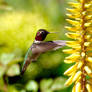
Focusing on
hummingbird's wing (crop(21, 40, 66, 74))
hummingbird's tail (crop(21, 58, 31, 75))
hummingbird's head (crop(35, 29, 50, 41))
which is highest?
hummingbird's head (crop(35, 29, 50, 41))

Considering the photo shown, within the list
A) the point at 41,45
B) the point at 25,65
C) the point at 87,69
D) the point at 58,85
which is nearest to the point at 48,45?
the point at 41,45

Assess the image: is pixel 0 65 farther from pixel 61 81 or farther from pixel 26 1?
pixel 26 1

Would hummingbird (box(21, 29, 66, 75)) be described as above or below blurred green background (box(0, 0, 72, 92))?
above

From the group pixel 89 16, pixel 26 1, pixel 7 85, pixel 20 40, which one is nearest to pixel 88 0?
pixel 89 16

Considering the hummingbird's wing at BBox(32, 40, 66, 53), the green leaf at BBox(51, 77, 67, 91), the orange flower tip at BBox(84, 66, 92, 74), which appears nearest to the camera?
the orange flower tip at BBox(84, 66, 92, 74)

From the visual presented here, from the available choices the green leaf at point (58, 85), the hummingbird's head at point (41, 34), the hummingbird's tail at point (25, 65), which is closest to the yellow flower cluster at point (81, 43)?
the hummingbird's head at point (41, 34)

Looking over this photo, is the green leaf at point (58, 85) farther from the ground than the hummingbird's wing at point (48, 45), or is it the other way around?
the hummingbird's wing at point (48, 45)

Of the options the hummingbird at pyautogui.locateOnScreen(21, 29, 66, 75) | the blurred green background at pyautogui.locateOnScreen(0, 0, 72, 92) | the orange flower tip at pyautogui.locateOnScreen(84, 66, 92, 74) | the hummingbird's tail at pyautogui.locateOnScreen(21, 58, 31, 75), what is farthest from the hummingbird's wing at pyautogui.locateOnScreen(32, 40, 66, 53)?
the blurred green background at pyautogui.locateOnScreen(0, 0, 72, 92)

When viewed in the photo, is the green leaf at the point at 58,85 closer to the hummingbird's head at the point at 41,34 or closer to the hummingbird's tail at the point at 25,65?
the hummingbird's tail at the point at 25,65

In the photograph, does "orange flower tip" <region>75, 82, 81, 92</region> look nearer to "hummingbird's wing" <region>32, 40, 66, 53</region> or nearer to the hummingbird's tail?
"hummingbird's wing" <region>32, 40, 66, 53</region>
